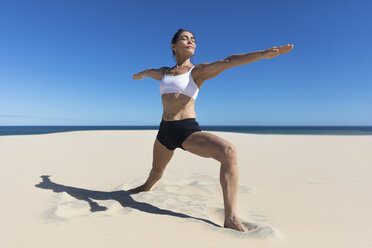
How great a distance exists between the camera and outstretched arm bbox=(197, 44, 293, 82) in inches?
98.0

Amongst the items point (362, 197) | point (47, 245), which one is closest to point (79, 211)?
point (47, 245)

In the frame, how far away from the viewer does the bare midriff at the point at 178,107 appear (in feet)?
9.68

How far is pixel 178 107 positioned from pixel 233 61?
0.86 meters

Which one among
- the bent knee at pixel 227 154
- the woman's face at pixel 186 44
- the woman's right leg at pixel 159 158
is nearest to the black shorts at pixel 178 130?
the woman's right leg at pixel 159 158

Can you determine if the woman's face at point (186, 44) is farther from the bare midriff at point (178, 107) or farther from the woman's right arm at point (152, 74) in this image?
the bare midriff at point (178, 107)

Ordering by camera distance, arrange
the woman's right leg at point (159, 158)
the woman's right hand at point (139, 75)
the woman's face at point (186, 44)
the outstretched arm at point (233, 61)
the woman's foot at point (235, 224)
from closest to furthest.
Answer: the woman's foot at point (235, 224) → the outstretched arm at point (233, 61) → the woman's face at point (186, 44) → the woman's right leg at point (159, 158) → the woman's right hand at point (139, 75)

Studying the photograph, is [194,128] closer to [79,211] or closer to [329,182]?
[79,211]

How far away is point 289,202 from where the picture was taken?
3.44 metres

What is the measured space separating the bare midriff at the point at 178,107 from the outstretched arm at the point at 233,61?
0.32m

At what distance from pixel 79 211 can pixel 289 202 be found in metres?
2.86

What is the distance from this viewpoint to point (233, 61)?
264cm

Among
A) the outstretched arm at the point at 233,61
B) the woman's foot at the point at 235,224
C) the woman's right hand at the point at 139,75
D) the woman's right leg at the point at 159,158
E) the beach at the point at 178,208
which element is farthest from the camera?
the woman's right hand at the point at 139,75

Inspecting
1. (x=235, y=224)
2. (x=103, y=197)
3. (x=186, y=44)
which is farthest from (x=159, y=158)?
(x=186, y=44)

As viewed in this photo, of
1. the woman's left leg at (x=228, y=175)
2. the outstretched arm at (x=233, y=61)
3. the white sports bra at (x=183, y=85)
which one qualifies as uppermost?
the outstretched arm at (x=233, y=61)
